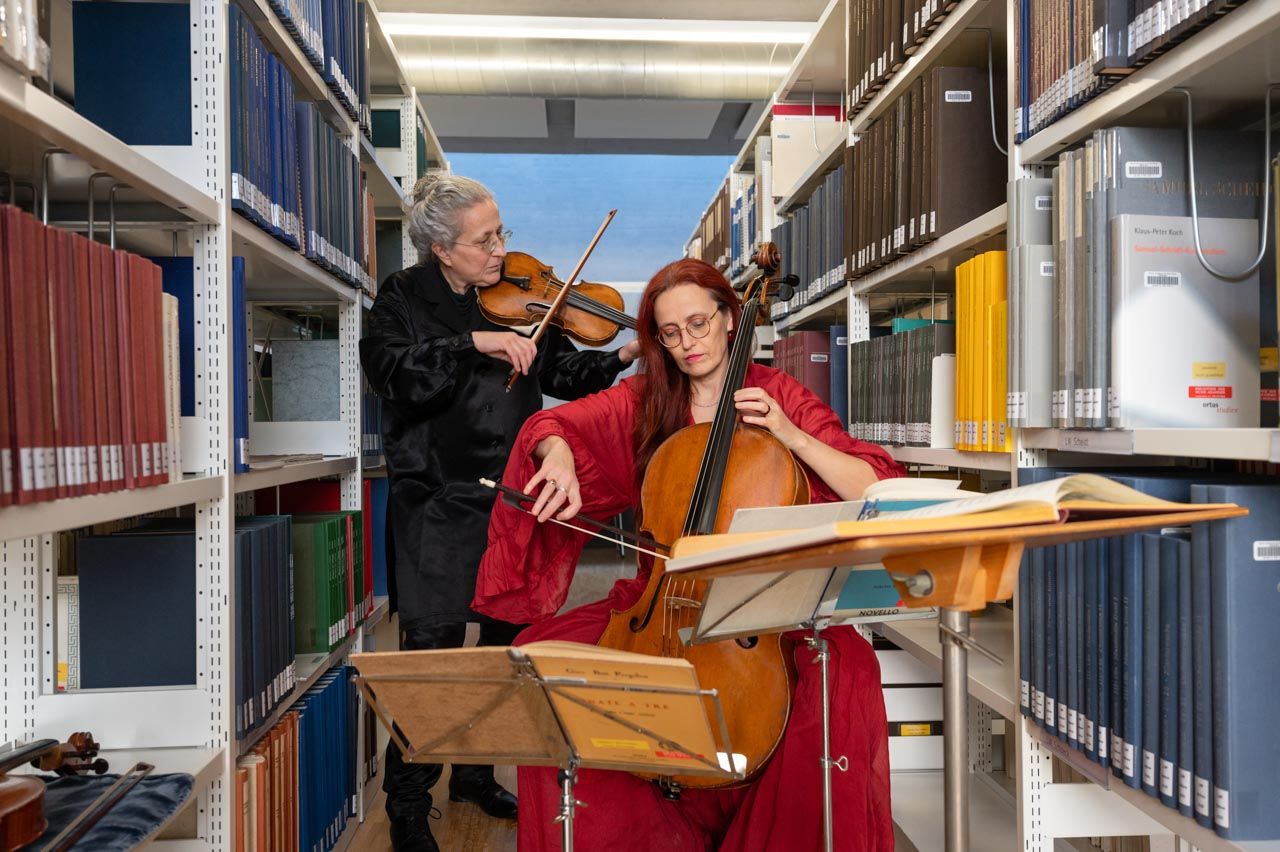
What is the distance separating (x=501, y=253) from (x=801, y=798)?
1.46m

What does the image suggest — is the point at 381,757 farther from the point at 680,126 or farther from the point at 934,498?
the point at 680,126

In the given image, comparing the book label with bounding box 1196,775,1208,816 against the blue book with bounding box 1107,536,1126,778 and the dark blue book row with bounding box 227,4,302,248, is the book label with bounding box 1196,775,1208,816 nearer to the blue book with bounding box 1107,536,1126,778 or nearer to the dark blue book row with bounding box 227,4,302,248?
the blue book with bounding box 1107,536,1126,778

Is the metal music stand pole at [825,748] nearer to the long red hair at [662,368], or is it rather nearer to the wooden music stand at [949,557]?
the wooden music stand at [949,557]

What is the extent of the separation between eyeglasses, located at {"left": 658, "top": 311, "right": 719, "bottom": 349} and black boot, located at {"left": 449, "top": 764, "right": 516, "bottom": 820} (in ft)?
4.64

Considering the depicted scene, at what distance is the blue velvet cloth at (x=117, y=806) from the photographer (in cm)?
117

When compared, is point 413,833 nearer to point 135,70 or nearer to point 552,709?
point 552,709

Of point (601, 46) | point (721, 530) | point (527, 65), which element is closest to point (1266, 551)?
point (721, 530)

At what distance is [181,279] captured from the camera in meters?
1.55

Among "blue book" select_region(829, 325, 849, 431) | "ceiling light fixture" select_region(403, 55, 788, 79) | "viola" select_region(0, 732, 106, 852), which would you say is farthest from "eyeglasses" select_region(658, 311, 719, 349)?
"ceiling light fixture" select_region(403, 55, 788, 79)

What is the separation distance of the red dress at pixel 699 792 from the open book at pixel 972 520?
2.80 feet

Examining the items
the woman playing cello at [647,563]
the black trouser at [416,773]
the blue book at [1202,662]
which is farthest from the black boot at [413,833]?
the blue book at [1202,662]

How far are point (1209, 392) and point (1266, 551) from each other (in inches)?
12.1

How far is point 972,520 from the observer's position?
0.75m

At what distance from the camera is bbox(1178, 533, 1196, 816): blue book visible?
1.24 meters
